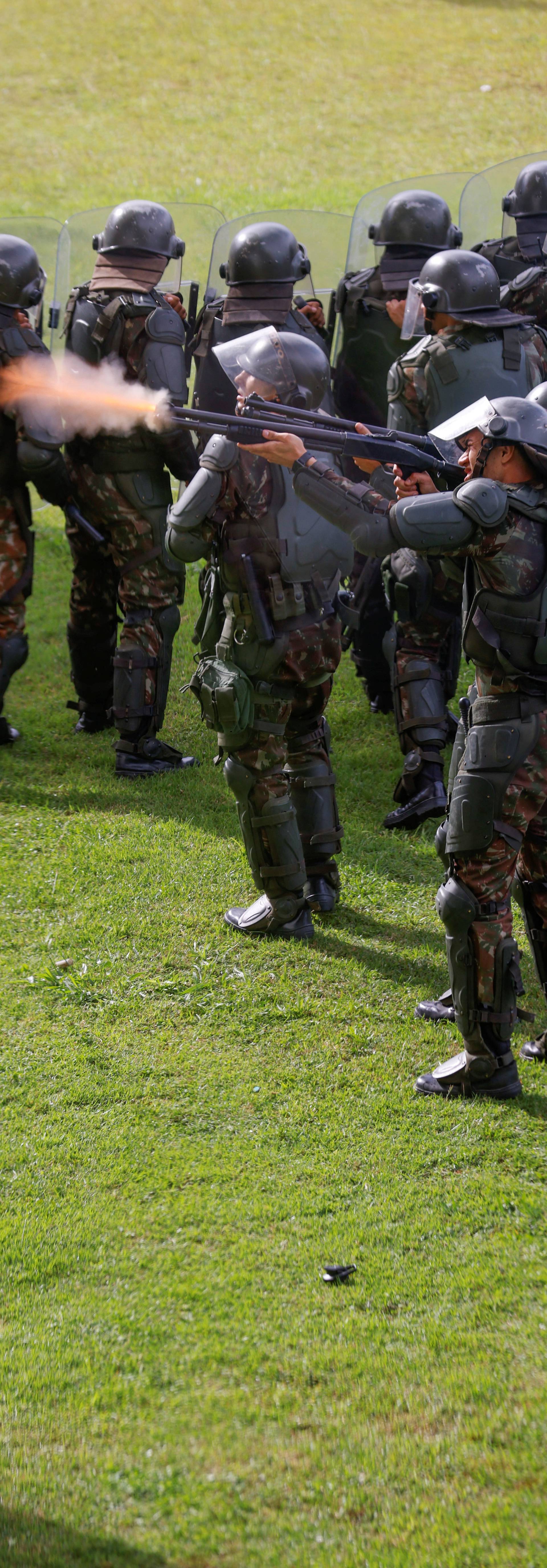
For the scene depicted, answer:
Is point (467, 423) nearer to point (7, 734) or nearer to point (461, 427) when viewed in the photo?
point (461, 427)

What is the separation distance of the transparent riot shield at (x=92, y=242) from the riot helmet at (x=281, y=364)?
333 cm

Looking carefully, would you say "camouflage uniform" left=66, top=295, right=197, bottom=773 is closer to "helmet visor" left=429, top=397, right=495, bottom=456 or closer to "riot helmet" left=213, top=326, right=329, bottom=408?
"riot helmet" left=213, top=326, right=329, bottom=408

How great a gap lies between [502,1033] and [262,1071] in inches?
36.2

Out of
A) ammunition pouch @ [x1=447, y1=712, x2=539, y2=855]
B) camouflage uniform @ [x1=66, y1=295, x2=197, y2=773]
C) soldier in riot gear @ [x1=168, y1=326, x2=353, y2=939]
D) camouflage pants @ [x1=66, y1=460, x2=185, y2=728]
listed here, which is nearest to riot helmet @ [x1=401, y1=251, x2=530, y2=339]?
soldier in riot gear @ [x1=168, y1=326, x2=353, y2=939]

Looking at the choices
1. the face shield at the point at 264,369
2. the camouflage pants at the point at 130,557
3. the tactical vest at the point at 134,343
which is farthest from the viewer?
the camouflage pants at the point at 130,557

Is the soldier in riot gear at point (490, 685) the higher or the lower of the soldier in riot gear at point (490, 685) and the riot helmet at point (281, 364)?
the lower

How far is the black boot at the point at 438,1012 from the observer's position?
5.14 meters

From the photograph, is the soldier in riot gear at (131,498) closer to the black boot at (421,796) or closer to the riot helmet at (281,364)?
the black boot at (421,796)

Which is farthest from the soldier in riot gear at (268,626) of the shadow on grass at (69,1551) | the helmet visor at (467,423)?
the shadow on grass at (69,1551)

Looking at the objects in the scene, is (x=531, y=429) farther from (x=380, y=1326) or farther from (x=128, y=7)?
(x=128, y=7)

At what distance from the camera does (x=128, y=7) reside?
26.7 m

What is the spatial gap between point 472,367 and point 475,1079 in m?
3.34

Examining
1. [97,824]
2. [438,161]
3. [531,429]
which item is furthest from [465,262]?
[438,161]

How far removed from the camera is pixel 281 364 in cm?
509
